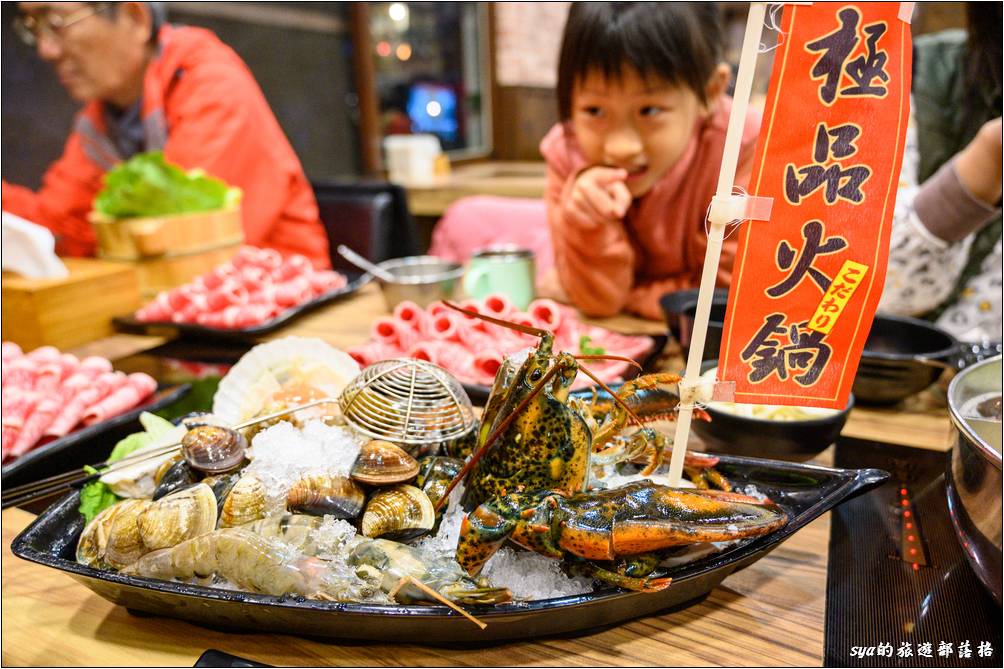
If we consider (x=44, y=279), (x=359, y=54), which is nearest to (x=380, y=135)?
(x=359, y=54)

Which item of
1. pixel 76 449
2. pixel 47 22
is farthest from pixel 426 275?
pixel 47 22

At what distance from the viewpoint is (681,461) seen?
809 mm

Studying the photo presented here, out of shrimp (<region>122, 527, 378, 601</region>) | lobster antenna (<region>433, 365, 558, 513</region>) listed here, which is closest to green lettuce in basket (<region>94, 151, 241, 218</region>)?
shrimp (<region>122, 527, 378, 601</region>)

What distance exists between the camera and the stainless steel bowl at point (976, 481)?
0.72 metres

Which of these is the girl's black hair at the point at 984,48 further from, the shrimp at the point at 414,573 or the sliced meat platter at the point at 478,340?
the shrimp at the point at 414,573

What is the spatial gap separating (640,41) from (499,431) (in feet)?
3.96

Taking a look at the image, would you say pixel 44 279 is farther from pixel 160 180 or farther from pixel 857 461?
pixel 857 461

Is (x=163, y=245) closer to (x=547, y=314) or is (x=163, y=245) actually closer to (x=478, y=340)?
(x=478, y=340)

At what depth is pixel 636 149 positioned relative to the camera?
1772 mm

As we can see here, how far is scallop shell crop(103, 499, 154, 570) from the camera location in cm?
79

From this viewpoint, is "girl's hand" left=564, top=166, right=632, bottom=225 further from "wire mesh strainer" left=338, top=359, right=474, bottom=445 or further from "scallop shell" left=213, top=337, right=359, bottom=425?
"wire mesh strainer" left=338, top=359, right=474, bottom=445

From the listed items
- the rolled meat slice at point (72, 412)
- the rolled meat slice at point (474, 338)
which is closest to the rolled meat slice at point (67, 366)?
the rolled meat slice at point (72, 412)

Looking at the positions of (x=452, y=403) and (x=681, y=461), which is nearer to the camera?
(x=681, y=461)

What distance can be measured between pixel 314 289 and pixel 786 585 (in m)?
1.78
